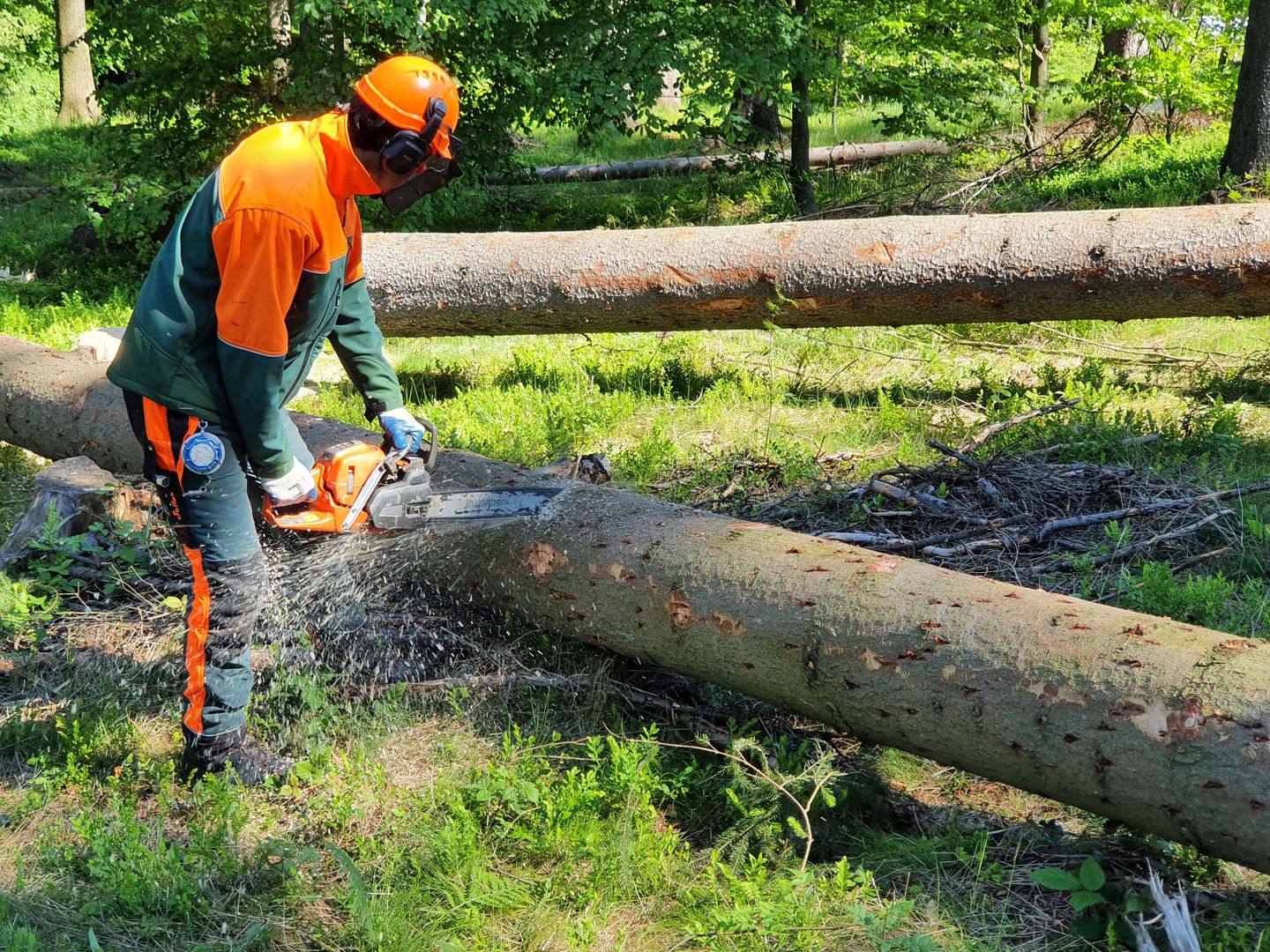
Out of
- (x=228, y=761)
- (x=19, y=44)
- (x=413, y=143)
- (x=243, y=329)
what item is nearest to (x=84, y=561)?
(x=228, y=761)

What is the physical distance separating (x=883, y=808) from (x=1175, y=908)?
0.84 metres

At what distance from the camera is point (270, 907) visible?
8.73 ft

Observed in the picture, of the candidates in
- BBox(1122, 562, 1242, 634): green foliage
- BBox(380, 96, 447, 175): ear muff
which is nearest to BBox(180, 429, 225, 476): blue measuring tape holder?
BBox(380, 96, 447, 175): ear muff

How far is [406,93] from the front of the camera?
2.75m

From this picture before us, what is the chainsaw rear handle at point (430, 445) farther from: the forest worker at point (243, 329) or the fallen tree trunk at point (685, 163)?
the fallen tree trunk at point (685, 163)

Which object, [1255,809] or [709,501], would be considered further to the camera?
[709,501]

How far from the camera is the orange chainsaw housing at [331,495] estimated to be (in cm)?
308

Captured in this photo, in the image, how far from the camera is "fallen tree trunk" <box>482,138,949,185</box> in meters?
13.2

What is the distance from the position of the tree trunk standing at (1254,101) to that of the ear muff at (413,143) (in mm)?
8629

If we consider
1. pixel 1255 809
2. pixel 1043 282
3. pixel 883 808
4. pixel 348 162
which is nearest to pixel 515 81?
pixel 1043 282

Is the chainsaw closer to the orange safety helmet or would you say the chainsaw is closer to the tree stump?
the orange safety helmet

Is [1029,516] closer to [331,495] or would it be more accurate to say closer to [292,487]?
[331,495]

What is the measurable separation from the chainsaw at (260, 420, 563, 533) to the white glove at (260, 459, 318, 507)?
0.05 meters

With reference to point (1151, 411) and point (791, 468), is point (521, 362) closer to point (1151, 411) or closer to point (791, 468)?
point (791, 468)
